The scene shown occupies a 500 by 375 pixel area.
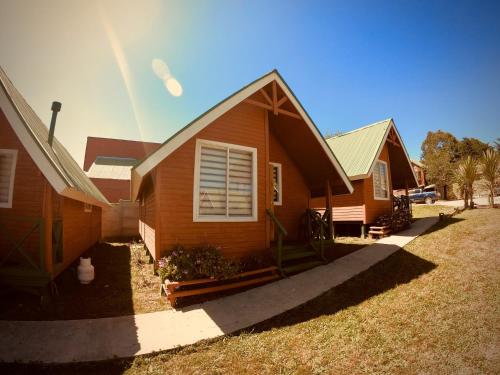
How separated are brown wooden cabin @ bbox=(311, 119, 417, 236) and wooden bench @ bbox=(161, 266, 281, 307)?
803 centimetres

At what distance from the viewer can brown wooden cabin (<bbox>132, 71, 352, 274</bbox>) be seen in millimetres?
6906

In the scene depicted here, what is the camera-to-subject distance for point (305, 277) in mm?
7836

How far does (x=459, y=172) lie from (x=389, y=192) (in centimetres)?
742

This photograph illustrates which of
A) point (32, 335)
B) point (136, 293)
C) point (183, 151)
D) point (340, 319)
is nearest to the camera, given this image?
point (32, 335)

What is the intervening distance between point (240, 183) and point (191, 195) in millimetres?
1591

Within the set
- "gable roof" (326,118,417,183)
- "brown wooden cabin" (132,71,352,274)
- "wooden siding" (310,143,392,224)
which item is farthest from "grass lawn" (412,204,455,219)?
"brown wooden cabin" (132,71,352,274)

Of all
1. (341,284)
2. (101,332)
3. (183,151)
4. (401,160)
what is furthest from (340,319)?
(401,160)

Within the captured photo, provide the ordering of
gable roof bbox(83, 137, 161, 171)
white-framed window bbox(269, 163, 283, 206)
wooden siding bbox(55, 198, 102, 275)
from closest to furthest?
1. wooden siding bbox(55, 198, 102, 275)
2. white-framed window bbox(269, 163, 283, 206)
3. gable roof bbox(83, 137, 161, 171)

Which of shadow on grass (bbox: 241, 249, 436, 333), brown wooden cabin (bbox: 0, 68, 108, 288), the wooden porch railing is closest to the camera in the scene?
shadow on grass (bbox: 241, 249, 436, 333)

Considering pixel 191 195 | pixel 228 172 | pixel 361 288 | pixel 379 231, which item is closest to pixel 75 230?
pixel 191 195

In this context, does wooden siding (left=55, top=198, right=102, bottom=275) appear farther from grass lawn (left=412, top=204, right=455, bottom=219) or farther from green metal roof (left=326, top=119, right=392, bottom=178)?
grass lawn (left=412, top=204, right=455, bottom=219)

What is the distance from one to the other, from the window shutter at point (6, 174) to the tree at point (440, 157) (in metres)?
38.0

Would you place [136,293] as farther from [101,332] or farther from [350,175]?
[350,175]

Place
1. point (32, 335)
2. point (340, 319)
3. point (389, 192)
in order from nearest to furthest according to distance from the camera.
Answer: point (32, 335)
point (340, 319)
point (389, 192)
